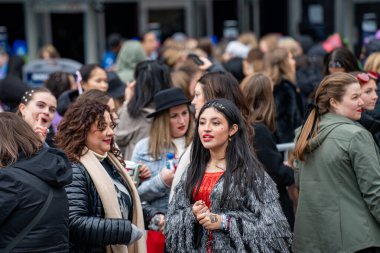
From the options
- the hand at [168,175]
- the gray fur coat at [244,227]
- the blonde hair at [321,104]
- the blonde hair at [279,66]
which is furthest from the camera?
the blonde hair at [279,66]

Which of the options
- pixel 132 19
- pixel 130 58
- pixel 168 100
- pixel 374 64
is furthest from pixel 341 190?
pixel 132 19

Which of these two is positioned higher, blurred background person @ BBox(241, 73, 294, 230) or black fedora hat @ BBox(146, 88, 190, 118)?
black fedora hat @ BBox(146, 88, 190, 118)

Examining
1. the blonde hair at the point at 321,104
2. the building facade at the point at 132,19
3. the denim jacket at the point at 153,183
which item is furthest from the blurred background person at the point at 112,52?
the blonde hair at the point at 321,104

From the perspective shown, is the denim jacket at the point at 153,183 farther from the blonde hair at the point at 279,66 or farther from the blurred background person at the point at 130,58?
the blurred background person at the point at 130,58

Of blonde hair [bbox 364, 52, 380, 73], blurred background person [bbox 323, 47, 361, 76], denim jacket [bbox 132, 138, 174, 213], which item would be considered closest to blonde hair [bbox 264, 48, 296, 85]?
blurred background person [bbox 323, 47, 361, 76]

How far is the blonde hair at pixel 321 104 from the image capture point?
5629 mm

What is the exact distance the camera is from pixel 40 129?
584cm

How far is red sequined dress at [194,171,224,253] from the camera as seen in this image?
4976 millimetres

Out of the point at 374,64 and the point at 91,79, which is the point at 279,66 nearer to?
the point at 374,64

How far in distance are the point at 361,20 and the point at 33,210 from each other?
11203 millimetres

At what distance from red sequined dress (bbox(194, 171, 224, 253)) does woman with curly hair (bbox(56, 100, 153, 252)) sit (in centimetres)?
43

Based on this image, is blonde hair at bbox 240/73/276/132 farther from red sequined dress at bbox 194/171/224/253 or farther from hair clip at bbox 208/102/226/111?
red sequined dress at bbox 194/171/224/253

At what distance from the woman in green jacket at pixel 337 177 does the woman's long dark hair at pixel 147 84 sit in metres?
2.11

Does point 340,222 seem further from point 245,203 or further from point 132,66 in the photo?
point 132,66
